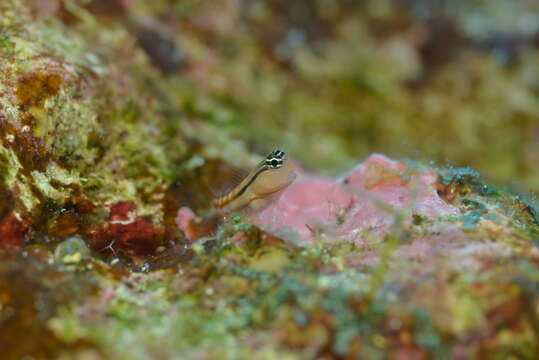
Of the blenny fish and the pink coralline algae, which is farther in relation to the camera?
the blenny fish

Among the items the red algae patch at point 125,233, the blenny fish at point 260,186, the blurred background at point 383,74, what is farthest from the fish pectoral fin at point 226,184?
the blurred background at point 383,74

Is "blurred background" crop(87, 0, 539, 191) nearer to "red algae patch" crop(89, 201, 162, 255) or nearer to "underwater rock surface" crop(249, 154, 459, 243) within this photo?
"underwater rock surface" crop(249, 154, 459, 243)

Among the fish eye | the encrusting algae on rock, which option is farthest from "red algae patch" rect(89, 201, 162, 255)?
the fish eye

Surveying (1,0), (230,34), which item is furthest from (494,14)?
(1,0)

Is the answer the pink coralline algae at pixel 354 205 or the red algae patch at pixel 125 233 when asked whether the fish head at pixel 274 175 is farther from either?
the red algae patch at pixel 125 233

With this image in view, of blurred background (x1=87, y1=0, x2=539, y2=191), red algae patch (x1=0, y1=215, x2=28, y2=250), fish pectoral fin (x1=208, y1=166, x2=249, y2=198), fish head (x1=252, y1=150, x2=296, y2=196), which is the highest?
blurred background (x1=87, y1=0, x2=539, y2=191)

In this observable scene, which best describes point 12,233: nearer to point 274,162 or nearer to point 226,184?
point 226,184
